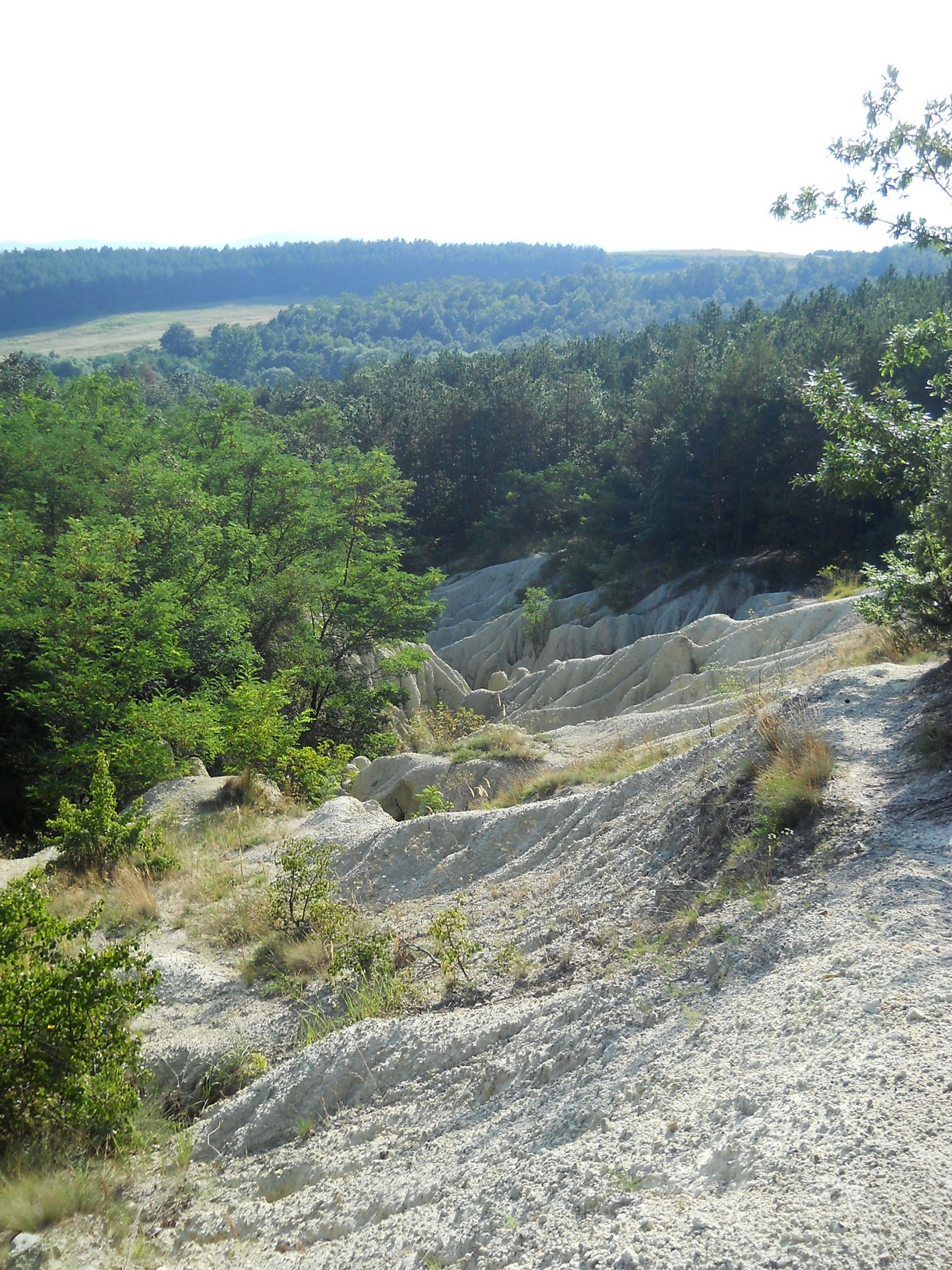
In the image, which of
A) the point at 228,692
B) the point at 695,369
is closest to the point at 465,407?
the point at 695,369

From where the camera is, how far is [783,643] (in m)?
17.4

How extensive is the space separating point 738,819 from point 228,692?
46.6 ft

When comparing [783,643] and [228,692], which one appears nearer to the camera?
[783,643]

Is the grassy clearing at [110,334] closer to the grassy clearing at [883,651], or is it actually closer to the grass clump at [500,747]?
the grass clump at [500,747]

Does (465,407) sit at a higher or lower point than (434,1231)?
higher

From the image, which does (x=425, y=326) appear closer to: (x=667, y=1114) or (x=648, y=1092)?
(x=648, y=1092)

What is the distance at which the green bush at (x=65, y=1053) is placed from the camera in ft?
16.9

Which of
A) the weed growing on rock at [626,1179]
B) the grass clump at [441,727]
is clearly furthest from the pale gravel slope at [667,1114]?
the grass clump at [441,727]

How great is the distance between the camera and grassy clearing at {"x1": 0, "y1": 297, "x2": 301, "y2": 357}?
6166 inches

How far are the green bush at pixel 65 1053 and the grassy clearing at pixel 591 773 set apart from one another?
538 centimetres

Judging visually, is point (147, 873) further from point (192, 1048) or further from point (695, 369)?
point (695, 369)

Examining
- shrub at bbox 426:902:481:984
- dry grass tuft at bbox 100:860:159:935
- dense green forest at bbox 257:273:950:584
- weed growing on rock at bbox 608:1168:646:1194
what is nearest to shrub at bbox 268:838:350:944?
shrub at bbox 426:902:481:984

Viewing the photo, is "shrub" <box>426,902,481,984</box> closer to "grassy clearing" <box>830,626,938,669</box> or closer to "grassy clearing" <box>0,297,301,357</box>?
"grassy clearing" <box>830,626,938,669</box>

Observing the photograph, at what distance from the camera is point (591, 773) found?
10.4 meters
